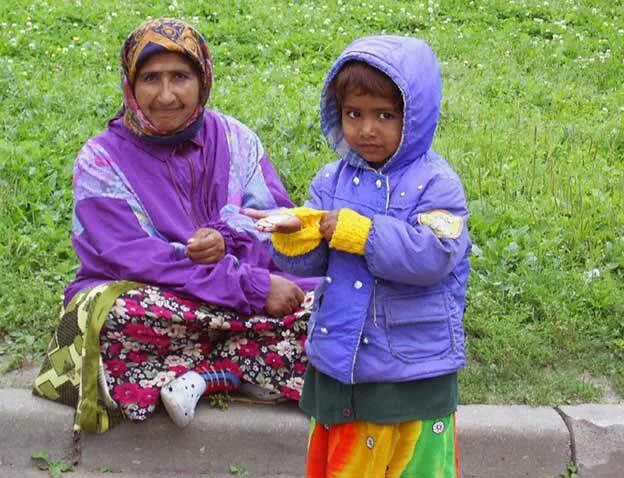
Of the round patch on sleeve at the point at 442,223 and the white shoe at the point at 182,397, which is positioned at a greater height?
the round patch on sleeve at the point at 442,223

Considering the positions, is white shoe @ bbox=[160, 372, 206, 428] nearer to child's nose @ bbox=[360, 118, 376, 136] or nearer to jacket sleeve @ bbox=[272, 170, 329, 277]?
jacket sleeve @ bbox=[272, 170, 329, 277]

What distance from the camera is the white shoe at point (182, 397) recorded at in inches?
135

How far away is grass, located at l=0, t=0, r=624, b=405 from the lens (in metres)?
4.06

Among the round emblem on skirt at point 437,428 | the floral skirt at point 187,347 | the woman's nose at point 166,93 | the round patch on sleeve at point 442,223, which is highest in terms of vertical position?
the woman's nose at point 166,93

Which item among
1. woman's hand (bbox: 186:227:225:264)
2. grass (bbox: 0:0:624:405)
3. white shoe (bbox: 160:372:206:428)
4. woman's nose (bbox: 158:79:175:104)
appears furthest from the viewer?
grass (bbox: 0:0:624:405)

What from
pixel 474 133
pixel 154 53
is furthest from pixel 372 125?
pixel 474 133

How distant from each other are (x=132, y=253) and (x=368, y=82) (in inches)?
55.0

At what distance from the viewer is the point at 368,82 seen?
2512 mm

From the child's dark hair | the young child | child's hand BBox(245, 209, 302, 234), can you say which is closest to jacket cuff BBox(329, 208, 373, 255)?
the young child

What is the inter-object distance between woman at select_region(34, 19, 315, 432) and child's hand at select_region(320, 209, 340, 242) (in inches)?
43.9

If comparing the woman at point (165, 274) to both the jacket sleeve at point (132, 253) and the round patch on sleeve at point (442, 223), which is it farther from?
the round patch on sleeve at point (442, 223)

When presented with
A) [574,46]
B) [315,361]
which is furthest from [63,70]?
[315,361]

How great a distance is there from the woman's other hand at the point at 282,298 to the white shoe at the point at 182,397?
370 mm

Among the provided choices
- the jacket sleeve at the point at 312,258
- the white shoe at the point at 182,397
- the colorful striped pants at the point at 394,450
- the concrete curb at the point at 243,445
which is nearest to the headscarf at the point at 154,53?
the white shoe at the point at 182,397
